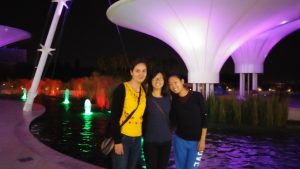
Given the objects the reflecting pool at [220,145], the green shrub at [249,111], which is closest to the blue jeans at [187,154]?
the reflecting pool at [220,145]

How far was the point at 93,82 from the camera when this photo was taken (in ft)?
75.7

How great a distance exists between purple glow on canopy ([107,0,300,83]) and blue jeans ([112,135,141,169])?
972cm

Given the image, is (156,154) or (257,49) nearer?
(156,154)

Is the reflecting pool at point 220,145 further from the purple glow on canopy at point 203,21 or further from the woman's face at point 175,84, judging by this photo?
the purple glow on canopy at point 203,21

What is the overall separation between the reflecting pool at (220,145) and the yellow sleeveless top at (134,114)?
2372 millimetres

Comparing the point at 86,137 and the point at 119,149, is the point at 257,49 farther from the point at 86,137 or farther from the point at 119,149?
the point at 119,149

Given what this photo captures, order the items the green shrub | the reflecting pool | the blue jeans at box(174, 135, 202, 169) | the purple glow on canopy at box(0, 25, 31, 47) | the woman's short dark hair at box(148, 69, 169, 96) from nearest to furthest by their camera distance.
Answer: the woman's short dark hair at box(148, 69, 169, 96)
the blue jeans at box(174, 135, 202, 169)
the reflecting pool
the green shrub
the purple glow on canopy at box(0, 25, 31, 47)

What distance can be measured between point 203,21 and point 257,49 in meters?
11.1

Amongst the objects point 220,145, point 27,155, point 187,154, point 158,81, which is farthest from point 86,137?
point 158,81

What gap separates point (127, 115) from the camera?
12.2 ft

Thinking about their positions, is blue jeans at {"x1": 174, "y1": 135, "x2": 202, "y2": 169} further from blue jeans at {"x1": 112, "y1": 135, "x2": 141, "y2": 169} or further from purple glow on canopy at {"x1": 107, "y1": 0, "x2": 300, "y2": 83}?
purple glow on canopy at {"x1": 107, "y1": 0, "x2": 300, "y2": 83}

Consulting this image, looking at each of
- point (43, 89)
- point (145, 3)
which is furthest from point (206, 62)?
point (43, 89)

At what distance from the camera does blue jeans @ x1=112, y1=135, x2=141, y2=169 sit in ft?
12.4

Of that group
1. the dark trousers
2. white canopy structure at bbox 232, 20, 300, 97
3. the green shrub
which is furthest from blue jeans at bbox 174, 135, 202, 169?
white canopy structure at bbox 232, 20, 300, 97
